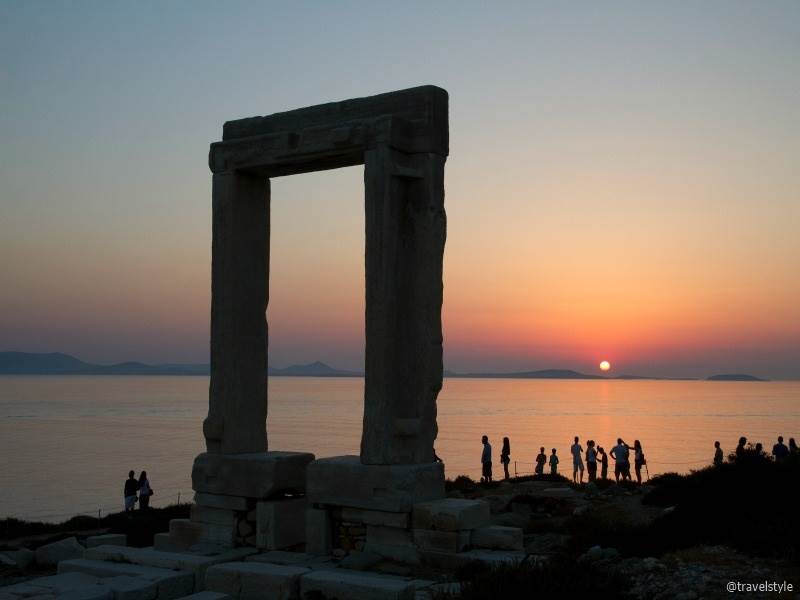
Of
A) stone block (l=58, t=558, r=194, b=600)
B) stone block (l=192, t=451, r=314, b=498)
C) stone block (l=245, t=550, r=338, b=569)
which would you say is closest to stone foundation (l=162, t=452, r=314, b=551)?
stone block (l=192, t=451, r=314, b=498)

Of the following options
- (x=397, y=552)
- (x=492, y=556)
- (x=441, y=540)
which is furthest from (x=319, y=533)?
(x=492, y=556)

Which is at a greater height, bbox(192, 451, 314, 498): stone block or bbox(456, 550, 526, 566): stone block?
bbox(192, 451, 314, 498): stone block

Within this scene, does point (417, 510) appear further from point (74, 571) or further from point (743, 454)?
point (743, 454)

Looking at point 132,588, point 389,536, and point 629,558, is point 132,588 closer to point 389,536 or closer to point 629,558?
point 389,536

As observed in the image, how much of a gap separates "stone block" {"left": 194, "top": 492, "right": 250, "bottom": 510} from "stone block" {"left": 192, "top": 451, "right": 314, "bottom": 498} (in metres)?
0.06

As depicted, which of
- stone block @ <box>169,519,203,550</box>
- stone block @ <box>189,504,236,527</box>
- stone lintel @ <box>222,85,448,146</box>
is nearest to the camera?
stone lintel @ <box>222,85,448,146</box>

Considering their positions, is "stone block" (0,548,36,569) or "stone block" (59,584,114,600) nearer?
"stone block" (59,584,114,600)

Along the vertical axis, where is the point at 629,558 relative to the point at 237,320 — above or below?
below

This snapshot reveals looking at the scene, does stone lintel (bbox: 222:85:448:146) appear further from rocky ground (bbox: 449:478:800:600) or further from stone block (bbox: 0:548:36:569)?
stone block (bbox: 0:548:36:569)

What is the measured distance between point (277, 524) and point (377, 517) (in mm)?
1580

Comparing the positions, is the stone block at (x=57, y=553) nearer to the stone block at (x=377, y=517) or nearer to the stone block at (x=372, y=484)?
the stone block at (x=372, y=484)

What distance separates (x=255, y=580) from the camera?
10.2 m

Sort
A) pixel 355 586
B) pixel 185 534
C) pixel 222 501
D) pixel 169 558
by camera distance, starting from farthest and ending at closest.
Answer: pixel 185 534
pixel 222 501
pixel 169 558
pixel 355 586

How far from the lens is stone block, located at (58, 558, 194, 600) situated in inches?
405
